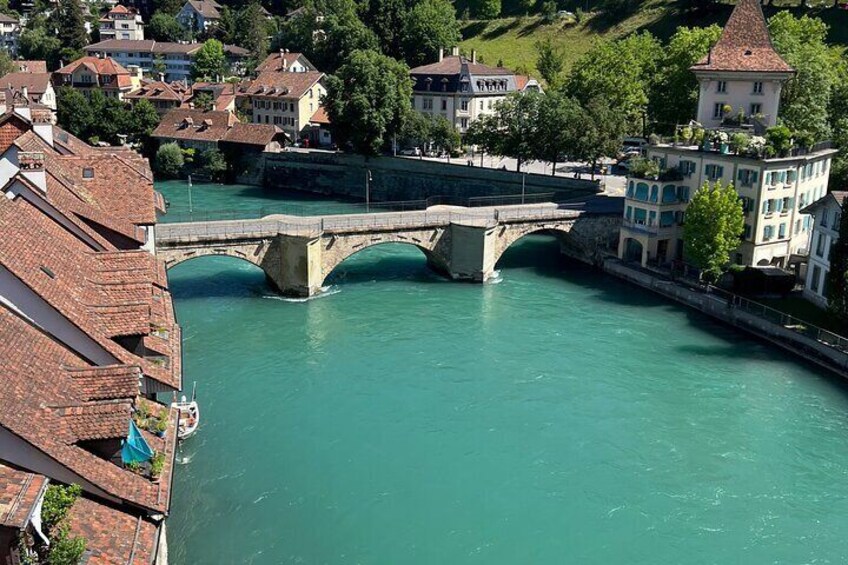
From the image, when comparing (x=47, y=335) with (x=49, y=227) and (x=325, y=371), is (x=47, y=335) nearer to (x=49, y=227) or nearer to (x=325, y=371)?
(x=49, y=227)

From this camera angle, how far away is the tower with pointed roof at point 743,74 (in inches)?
2480

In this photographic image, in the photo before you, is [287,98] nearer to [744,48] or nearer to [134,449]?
[744,48]

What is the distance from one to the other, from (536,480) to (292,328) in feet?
67.9

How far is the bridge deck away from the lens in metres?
53.3

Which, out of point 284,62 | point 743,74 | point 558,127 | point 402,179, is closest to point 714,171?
point 743,74

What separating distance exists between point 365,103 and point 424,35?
128 feet

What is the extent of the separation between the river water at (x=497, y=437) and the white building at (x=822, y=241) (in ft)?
20.1

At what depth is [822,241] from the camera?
5103cm

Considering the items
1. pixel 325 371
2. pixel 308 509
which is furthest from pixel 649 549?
pixel 325 371

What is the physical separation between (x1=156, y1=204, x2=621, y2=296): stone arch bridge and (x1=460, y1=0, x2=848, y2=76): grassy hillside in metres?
63.0

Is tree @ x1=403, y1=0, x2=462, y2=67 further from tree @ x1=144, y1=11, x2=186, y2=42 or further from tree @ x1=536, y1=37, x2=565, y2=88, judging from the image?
tree @ x1=144, y1=11, x2=186, y2=42

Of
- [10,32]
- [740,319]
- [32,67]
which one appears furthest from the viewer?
[10,32]

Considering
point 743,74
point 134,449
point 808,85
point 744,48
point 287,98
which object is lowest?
point 134,449

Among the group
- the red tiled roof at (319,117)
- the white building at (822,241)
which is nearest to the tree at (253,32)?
the red tiled roof at (319,117)
